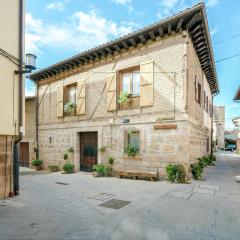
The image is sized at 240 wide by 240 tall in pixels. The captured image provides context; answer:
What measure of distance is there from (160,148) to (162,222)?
4.93 metres

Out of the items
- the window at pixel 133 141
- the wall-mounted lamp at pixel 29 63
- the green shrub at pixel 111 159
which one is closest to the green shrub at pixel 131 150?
the window at pixel 133 141

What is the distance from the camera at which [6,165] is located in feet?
22.1

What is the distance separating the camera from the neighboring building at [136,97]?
30.1 feet

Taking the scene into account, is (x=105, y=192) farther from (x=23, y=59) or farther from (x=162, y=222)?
(x=23, y=59)

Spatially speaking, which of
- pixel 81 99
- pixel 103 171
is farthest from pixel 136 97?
pixel 103 171

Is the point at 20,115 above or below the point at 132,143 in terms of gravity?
above

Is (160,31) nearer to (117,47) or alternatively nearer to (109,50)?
(117,47)

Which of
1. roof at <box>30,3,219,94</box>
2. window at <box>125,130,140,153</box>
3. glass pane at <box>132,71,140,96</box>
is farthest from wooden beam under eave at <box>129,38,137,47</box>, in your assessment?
window at <box>125,130,140,153</box>

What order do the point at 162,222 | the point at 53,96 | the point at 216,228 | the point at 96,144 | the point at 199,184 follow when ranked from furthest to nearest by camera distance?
the point at 53,96 < the point at 96,144 < the point at 199,184 < the point at 162,222 < the point at 216,228

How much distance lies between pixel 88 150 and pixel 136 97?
4.01 m

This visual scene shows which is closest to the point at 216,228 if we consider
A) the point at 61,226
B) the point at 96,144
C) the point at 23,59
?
the point at 61,226

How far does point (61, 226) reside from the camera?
442 cm

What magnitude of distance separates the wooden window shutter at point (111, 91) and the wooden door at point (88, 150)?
6.29 feet

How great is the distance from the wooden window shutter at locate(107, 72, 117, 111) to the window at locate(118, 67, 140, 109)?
253mm
